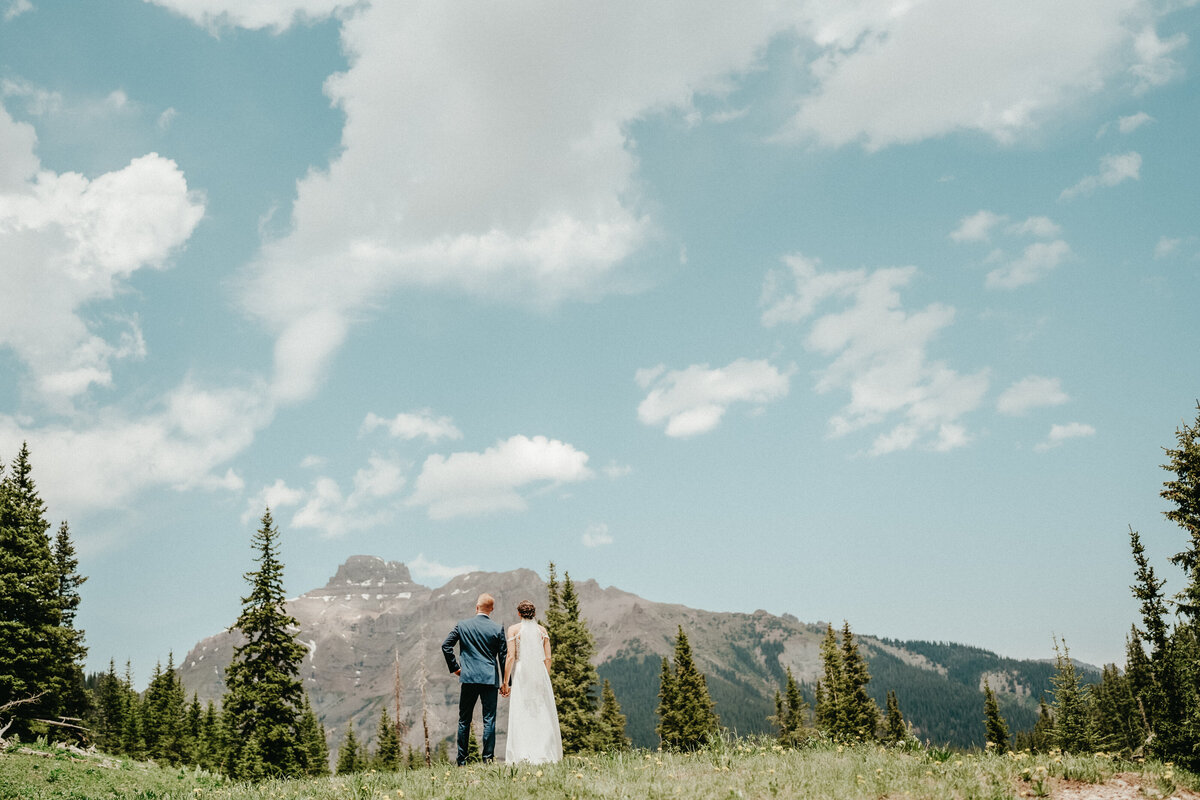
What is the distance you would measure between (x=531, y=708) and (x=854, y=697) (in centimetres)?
5942

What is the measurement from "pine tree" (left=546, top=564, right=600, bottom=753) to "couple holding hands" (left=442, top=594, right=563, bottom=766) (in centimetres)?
3225

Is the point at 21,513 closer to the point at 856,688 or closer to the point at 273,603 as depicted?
the point at 273,603

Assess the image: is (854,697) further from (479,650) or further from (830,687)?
(479,650)

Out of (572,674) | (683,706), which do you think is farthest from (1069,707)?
(572,674)

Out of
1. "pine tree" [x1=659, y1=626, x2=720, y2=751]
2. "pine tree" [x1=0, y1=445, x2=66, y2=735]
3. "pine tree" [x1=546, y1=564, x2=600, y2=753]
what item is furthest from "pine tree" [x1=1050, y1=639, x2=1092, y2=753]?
"pine tree" [x1=0, y1=445, x2=66, y2=735]

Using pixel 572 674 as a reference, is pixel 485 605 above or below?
above

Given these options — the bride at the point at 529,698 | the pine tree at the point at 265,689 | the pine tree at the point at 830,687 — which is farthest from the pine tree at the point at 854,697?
the bride at the point at 529,698

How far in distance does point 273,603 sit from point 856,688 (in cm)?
5096

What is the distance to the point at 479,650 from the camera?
12.0 metres

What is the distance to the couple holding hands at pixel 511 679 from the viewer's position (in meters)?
11.4

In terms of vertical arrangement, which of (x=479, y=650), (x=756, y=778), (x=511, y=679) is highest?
(x=479, y=650)

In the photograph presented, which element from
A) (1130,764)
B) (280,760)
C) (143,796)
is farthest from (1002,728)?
(143,796)

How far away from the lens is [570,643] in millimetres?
46250

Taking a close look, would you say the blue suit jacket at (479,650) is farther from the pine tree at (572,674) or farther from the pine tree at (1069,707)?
the pine tree at (1069,707)
